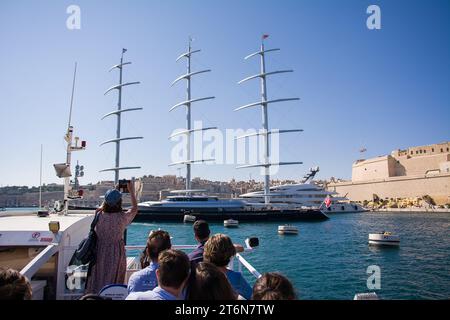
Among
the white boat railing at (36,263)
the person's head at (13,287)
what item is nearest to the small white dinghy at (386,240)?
the white boat railing at (36,263)

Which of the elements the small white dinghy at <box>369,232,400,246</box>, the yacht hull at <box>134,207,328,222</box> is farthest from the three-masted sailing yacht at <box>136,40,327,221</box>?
the small white dinghy at <box>369,232,400,246</box>

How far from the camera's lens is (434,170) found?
7681 centimetres

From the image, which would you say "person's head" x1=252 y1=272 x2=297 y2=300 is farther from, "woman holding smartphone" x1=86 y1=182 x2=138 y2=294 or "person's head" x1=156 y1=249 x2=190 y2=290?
"woman holding smartphone" x1=86 y1=182 x2=138 y2=294

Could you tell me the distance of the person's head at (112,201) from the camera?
3.63 metres

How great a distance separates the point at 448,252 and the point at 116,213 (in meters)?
23.0

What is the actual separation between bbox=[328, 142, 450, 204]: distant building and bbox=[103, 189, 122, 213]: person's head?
273 feet

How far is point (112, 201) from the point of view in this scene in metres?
3.63

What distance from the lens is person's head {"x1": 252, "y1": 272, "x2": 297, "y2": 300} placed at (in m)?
1.73

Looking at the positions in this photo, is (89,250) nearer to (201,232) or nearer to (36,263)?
(36,263)

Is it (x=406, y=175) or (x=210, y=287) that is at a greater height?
(x=406, y=175)

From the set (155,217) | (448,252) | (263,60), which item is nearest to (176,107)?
(263,60)

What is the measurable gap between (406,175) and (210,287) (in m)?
92.8

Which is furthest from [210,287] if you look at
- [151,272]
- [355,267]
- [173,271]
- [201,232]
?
[355,267]
